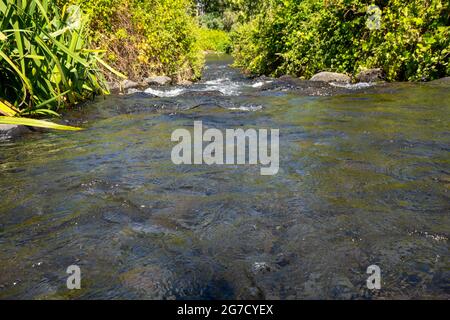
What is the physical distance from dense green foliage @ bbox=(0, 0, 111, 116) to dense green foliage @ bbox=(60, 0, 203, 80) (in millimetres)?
3010

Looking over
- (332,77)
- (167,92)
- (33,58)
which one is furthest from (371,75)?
(33,58)

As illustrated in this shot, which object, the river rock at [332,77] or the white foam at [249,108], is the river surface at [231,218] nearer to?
the white foam at [249,108]

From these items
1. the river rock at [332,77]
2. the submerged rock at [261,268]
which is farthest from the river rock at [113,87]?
the submerged rock at [261,268]

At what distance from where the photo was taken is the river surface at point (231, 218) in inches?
62.3

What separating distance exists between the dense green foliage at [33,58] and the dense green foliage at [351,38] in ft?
18.8

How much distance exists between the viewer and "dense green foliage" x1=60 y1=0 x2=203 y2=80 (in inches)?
342

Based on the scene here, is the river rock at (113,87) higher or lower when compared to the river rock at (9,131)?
lower

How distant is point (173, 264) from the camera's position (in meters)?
1.72

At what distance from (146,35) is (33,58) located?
18.9 ft

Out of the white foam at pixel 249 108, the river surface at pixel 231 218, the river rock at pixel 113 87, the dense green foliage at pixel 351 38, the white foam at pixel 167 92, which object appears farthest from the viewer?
the river rock at pixel 113 87
